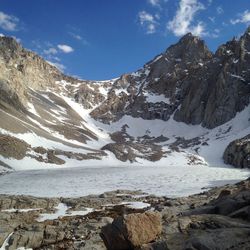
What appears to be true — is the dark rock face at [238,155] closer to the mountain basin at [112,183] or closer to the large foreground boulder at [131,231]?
the mountain basin at [112,183]

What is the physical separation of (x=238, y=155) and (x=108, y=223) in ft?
295

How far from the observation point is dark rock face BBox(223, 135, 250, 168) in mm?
96231

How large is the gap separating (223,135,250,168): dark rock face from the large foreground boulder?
8370 cm

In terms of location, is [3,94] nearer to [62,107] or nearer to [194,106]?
[62,107]

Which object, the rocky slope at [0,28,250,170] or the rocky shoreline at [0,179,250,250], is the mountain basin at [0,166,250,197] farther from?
the rocky slope at [0,28,250,170]

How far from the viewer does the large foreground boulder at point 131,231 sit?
47.1ft

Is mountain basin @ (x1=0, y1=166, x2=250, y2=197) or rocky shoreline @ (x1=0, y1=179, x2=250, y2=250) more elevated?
mountain basin @ (x1=0, y1=166, x2=250, y2=197)

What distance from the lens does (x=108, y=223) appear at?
1608 centimetres

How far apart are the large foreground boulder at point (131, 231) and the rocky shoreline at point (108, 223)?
0.21 ft

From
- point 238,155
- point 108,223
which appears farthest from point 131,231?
point 238,155

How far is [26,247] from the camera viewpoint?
19.2m

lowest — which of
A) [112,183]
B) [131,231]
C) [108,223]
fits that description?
[131,231]

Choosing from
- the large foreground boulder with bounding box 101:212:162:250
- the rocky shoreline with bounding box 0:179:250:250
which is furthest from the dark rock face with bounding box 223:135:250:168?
the large foreground boulder with bounding box 101:212:162:250

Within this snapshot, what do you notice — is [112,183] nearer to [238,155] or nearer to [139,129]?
[238,155]
